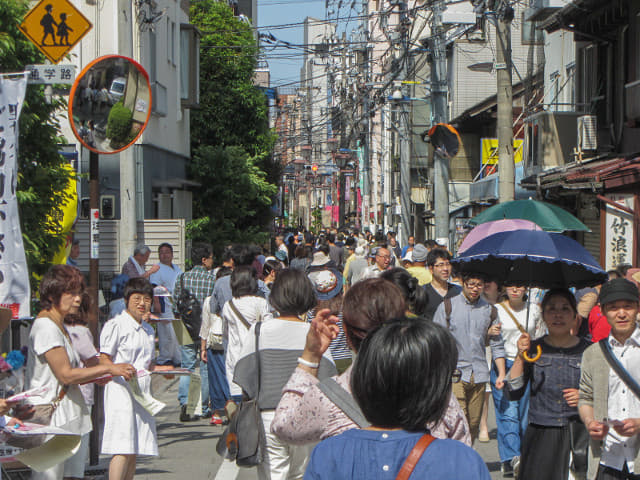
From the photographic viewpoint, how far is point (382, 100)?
30.9 m

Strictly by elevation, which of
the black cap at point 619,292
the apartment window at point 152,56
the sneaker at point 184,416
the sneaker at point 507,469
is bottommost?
→ the sneaker at point 184,416

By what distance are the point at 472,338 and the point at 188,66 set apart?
61.4ft

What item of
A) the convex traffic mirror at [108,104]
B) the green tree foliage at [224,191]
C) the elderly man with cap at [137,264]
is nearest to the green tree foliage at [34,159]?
the convex traffic mirror at [108,104]

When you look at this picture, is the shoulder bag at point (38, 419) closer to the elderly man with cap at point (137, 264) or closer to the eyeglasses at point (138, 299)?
the eyeglasses at point (138, 299)

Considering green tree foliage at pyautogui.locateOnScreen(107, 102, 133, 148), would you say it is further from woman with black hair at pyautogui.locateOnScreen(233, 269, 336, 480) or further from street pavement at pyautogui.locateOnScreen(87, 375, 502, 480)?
woman with black hair at pyautogui.locateOnScreen(233, 269, 336, 480)

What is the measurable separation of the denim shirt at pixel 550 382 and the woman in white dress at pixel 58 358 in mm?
2682

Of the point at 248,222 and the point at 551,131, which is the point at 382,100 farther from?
the point at 551,131

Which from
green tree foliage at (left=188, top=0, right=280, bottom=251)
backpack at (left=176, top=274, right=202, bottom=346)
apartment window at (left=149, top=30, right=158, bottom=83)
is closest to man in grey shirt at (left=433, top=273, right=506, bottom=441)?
backpack at (left=176, top=274, right=202, bottom=346)

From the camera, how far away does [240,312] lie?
7.96 m

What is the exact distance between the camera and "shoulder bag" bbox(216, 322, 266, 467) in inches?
193

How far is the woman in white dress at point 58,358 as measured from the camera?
534cm

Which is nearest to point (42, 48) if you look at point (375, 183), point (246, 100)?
point (246, 100)

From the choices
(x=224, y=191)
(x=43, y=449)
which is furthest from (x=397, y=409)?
(x=224, y=191)

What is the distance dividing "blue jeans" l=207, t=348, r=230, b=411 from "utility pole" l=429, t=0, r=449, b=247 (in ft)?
32.6
